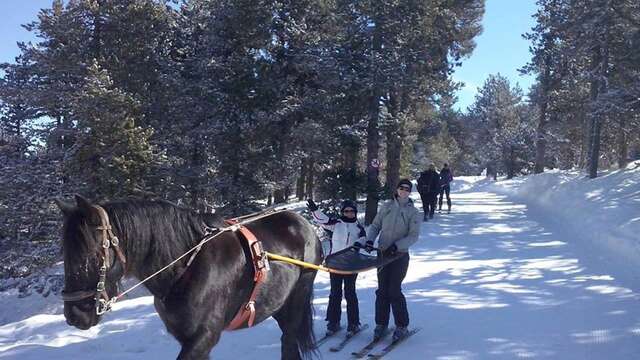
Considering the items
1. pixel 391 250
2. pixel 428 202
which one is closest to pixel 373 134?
pixel 428 202

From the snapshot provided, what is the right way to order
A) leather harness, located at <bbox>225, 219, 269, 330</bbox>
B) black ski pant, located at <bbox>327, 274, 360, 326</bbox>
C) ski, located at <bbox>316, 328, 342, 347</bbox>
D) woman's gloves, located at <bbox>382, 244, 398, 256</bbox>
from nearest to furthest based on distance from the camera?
leather harness, located at <bbox>225, 219, 269, 330</bbox>, woman's gloves, located at <bbox>382, 244, 398, 256</bbox>, ski, located at <bbox>316, 328, 342, 347</bbox>, black ski pant, located at <bbox>327, 274, 360, 326</bbox>

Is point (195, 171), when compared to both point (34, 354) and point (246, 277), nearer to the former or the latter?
point (34, 354)

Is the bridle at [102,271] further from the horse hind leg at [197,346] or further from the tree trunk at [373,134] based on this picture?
the tree trunk at [373,134]

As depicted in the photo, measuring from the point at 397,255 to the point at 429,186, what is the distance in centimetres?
1179

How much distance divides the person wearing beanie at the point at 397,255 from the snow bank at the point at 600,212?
4964 millimetres

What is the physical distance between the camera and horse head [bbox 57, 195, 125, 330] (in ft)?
10.0

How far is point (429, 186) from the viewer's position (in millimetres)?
17656

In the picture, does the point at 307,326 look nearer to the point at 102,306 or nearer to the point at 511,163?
the point at 102,306

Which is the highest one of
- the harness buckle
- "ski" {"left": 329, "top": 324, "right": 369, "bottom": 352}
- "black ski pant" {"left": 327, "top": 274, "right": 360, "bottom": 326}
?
the harness buckle

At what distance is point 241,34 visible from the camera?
19.3 m

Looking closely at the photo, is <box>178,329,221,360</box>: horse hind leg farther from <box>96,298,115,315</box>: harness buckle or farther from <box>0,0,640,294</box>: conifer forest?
<box>0,0,640,294</box>: conifer forest

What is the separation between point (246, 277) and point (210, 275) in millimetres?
391

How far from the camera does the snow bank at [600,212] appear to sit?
36.0 ft

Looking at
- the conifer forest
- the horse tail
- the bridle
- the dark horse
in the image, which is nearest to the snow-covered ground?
the horse tail
